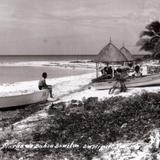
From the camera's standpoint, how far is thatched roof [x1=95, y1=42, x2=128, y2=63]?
71.9 ft

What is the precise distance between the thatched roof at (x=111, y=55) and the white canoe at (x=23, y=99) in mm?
5847

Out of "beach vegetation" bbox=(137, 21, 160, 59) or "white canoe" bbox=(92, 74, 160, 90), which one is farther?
"beach vegetation" bbox=(137, 21, 160, 59)

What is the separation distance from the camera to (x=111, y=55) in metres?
22.0

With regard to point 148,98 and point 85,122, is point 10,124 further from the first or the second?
point 148,98

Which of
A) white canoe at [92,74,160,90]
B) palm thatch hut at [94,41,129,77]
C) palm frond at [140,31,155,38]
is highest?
palm frond at [140,31,155,38]

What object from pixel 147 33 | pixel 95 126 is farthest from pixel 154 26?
pixel 95 126

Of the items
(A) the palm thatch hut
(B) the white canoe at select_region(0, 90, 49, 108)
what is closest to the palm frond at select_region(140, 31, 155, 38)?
(A) the palm thatch hut

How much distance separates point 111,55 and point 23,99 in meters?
7.50

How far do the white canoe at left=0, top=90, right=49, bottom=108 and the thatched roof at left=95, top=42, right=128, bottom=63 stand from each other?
5.85 metres

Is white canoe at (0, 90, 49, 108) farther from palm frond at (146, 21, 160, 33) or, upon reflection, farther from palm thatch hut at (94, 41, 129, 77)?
palm frond at (146, 21, 160, 33)

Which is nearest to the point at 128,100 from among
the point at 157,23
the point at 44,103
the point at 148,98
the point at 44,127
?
the point at 148,98

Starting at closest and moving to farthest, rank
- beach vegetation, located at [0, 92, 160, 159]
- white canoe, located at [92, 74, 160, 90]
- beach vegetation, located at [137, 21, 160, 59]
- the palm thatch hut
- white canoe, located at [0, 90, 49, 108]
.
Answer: beach vegetation, located at [0, 92, 160, 159] → white canoe, located at [0, 90, 49, 108] → white canoe, located at [92, 74, 160, 90] → the palm thatch hut → beach vegetation, located at [137, 21, 160, 59]

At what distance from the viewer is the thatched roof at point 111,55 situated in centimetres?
2191

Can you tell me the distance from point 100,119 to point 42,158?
343cm
